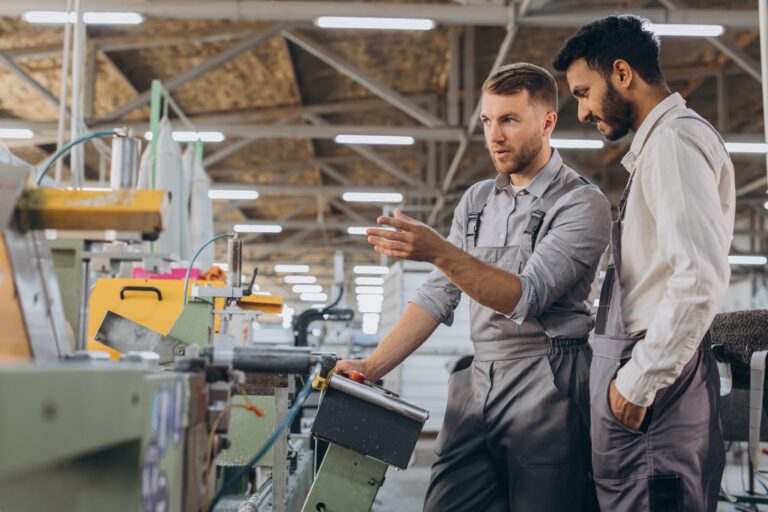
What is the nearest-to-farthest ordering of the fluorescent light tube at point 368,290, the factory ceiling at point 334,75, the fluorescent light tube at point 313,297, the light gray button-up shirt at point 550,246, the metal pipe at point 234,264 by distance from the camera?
1. the light gray button-up shirt at point 550,246
2. the metal pipe at point 234,264
3. the factory ceiling at point 334,75
4. the fluorescent light tube at point 368,290
5. the fluorescent light tube at point 313,297

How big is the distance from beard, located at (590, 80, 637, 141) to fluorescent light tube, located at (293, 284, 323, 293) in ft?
59.3

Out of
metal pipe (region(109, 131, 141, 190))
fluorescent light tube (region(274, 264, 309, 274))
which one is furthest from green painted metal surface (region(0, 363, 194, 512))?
fluorescent light tube (region(274, 264, 309, 274))

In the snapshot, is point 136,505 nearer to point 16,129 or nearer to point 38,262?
point 38,262

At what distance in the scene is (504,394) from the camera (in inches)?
65.4

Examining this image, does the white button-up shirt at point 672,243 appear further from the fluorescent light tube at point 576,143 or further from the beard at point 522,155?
the fluorescent light tube at point 576,143

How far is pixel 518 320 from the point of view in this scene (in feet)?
5.12

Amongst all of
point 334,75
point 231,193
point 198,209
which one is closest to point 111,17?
point 198,209

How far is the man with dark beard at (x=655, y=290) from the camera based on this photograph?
1.29 m

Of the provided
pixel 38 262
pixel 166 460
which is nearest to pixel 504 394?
pixel 166 460

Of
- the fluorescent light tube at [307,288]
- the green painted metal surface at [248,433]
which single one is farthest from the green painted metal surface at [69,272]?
the fluorescent light tube at [307,288]

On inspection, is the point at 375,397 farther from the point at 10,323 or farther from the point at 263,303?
the point at 263,303

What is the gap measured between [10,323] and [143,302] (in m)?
2.01

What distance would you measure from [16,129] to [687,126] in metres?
7.45

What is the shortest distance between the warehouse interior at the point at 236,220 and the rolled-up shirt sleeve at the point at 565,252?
34 cm
